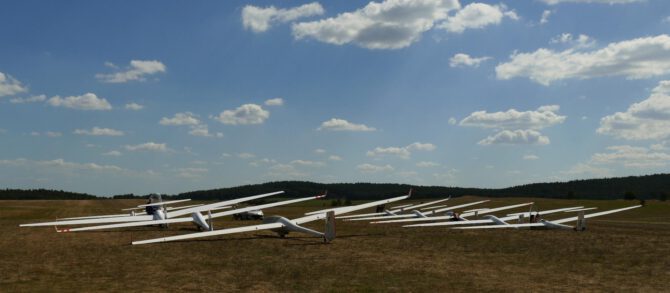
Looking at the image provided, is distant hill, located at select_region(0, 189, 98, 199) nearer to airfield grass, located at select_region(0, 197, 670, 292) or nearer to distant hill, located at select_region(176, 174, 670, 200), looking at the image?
distant hill, located at select_region(176, 174, 670, 200)

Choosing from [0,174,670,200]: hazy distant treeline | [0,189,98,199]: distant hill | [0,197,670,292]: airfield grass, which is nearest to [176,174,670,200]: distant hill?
[0,174,670,200]: hazy distant treeline

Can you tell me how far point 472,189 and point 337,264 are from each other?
165509 millimetres

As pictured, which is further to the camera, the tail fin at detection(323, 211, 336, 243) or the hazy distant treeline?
the hazy distant treeline

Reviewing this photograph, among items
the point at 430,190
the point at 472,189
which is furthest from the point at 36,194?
Result: the point at 472,189

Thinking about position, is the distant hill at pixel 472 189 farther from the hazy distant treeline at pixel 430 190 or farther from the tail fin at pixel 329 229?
the tail fin at pixel 329 229

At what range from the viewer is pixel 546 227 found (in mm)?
27641

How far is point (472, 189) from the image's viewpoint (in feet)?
570

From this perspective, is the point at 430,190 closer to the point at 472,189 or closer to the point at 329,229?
the point at 472,189

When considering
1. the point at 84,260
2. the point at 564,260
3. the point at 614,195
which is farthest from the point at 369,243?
the point at 614,195

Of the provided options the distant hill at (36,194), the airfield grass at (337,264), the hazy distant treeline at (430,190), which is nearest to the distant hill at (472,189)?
the hazy distant treeline at (430,190)

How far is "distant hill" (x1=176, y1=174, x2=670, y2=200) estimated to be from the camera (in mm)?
142375

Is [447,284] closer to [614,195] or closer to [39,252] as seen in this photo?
[39,252]

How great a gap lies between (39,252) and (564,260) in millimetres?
17393

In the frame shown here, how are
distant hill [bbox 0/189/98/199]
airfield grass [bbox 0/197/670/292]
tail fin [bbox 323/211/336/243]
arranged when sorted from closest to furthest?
airfield grass [bbox 0/197/670/292] → tail fin [bbox 323/211/336/243] → distant hill [bbox 0/189/98/199]
